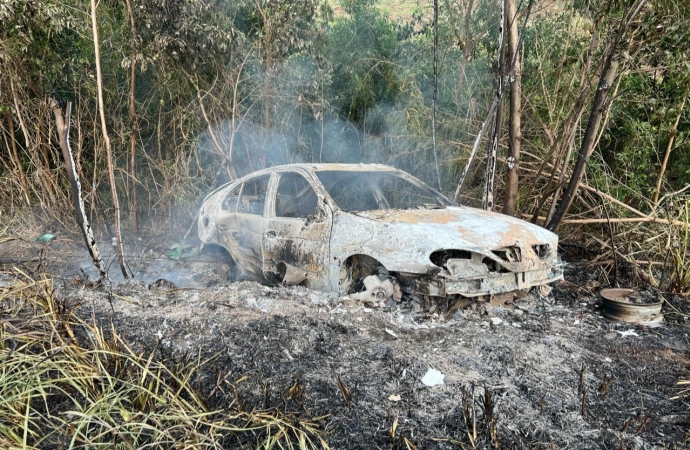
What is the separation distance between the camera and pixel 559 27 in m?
8.95

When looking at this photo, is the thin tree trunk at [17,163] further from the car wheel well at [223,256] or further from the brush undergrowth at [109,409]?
the brush undergrowth at [109,409]

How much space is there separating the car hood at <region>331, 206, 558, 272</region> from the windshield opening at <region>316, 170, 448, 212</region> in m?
0.49

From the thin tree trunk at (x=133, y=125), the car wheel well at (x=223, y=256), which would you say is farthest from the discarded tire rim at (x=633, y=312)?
the thin tree trunk at (x=133, y=125)

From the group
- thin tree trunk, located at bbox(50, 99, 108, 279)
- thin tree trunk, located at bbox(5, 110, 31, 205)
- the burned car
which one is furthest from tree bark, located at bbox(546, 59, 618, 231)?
thin tree trunk, located at bbox(5, 110, 31, 205)

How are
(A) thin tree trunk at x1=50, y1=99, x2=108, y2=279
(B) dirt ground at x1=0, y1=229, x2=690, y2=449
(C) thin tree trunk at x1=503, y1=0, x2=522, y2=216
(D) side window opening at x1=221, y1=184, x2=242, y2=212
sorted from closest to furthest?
(B) dirt ground at x1=0, y1=229, x2=690, y2=449 → (A) thin tree trunk at x1=50, y1=99, x2=108, y2=279 → (D) side window opening at x1=221, y1=184, x2=242, y2=212 → (C) thin tree trunk at x1=503, y1=0, x2=522, y2=216

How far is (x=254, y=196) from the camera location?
601cm

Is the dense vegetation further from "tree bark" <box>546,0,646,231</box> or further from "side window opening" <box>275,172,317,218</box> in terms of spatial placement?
"side window opening" <box>275,172,317,218</box>

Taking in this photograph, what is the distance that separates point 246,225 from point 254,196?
40 centimetres

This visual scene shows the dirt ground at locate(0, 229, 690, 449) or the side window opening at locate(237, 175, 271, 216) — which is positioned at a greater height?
the side window opening at locate(237, 175, 271, 216)

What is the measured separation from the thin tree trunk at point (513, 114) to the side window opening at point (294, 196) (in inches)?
120

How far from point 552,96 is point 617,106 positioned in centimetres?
102

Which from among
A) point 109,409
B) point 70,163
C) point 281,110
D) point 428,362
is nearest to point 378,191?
point 428,362

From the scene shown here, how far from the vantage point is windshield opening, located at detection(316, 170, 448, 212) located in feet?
17.7

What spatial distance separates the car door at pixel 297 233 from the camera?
4.92 metres
